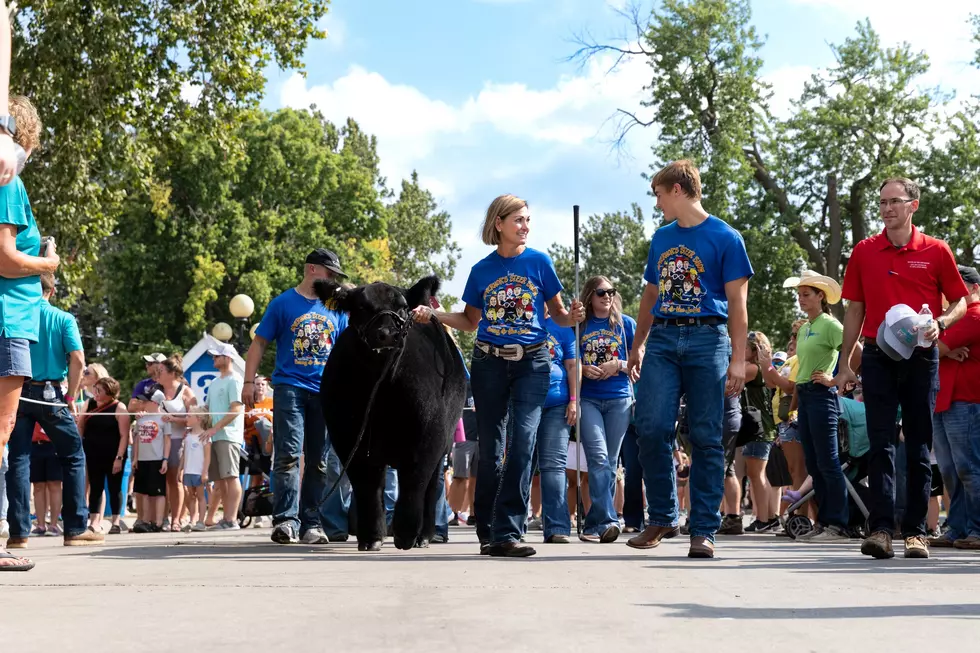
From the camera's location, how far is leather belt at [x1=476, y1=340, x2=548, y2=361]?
8.24 meters

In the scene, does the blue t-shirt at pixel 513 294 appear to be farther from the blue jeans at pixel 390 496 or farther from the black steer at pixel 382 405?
the blue jeans at pixel 390 496

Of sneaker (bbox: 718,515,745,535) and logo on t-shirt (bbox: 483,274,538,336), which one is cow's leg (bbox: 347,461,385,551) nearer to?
logo on t-shirt (bbox: 483,274,538,336)

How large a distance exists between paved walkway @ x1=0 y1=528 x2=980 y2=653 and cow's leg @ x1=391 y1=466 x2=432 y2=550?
628mm

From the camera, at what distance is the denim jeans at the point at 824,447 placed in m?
10.6

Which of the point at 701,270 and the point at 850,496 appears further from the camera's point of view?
the point at 850,496

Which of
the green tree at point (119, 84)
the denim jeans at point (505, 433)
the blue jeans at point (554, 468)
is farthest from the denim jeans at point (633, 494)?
the green tree at point (119, 84)

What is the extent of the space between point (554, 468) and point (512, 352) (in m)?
1.87

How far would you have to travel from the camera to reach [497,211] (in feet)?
27.8

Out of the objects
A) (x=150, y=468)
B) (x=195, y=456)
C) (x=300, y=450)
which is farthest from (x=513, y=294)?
(x=195, y=456)

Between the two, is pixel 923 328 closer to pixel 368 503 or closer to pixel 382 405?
pixel 382 405

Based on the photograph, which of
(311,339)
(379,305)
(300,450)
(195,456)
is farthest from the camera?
(195,456)

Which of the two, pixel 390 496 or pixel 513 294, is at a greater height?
pixel 513 294

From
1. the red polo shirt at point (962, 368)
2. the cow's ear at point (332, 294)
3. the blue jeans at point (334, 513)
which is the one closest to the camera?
the cow's ear at point (332, 294)

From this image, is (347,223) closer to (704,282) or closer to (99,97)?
(99,97)
